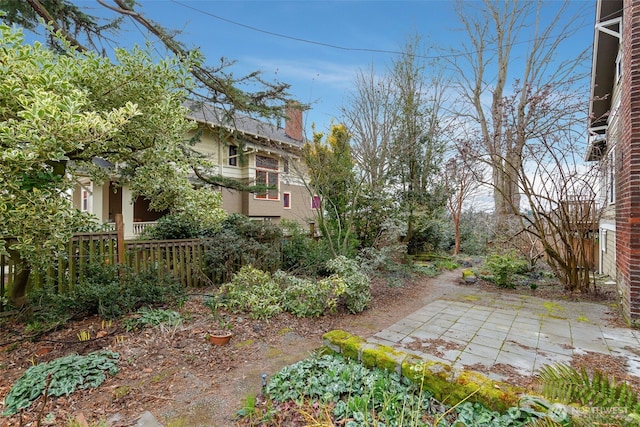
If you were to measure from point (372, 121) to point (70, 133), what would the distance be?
23.3 feet

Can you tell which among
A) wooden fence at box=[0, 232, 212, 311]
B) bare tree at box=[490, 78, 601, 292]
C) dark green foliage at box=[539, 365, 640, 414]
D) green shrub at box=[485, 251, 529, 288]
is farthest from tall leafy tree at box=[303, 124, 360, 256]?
dark green foliage at box=[539, 365, 640, 414]

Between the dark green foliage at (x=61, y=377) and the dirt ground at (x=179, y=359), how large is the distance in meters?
0.07

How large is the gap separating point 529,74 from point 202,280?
14319 mm

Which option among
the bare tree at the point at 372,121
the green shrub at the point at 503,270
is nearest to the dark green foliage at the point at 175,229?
the bare tree at the point at 372,121

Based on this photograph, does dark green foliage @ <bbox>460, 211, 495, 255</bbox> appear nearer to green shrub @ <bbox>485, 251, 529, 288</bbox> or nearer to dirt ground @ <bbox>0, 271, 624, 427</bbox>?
green shrub @ <bbox>485, 251, 529, 288</bbox>

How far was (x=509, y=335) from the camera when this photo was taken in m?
3.72

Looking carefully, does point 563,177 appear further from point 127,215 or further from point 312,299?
point 127,215

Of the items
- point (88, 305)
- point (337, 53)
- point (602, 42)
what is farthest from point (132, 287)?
point (602, 42)

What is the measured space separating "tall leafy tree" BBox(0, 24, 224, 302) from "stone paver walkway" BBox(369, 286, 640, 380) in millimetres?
4095

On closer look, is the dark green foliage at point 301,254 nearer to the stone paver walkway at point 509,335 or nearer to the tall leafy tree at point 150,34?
the stone paver walkway at point 509,335

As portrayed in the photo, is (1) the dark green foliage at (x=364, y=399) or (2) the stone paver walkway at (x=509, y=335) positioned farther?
(2) the stone paver walkway at (x=509, y=335)

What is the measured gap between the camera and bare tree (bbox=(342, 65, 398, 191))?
827cm

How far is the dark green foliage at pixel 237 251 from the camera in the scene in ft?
20.6

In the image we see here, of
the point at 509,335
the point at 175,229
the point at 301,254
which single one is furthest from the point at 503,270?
the point at 175,229
